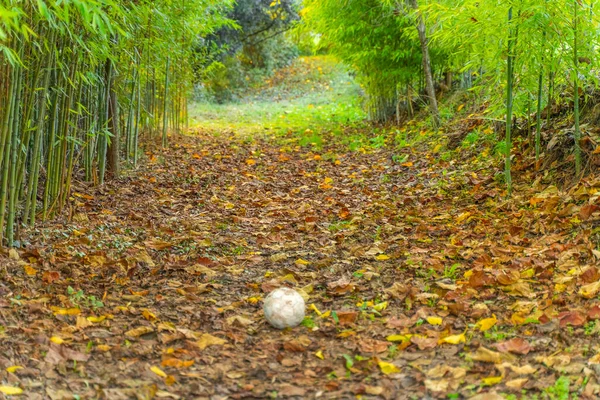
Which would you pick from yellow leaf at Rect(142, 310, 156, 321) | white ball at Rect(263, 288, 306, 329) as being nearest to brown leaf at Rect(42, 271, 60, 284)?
yellow leaf at Rect(142, 310, 156, 321)

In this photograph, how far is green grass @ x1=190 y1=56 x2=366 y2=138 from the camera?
874 centimetres

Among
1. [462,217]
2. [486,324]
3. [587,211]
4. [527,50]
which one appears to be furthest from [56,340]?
[527,50]

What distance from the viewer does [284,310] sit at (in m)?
2.29

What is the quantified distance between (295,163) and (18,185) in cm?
331

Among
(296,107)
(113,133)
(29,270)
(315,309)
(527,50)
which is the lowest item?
(315,309)

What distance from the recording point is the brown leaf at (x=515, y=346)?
2021 mm

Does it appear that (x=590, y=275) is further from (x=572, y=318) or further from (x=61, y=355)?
(x=61, y=355)

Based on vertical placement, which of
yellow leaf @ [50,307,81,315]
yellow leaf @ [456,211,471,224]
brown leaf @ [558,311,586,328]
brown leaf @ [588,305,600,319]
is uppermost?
yellow leaf @ [456,211,471,224]

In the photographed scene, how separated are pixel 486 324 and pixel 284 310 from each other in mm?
755

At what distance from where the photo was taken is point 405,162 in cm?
548

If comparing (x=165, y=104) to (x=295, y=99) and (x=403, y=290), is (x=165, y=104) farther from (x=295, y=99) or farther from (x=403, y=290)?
(x=295, y=99)

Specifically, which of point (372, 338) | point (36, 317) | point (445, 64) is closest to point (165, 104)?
point (445, 64)

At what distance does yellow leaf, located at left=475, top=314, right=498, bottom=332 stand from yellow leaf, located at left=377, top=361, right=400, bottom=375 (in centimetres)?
42

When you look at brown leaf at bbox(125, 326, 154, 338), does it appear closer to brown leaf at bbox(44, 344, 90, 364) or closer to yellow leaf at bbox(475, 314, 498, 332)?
brown leaf at bbox(44, 344, 90, 364)
